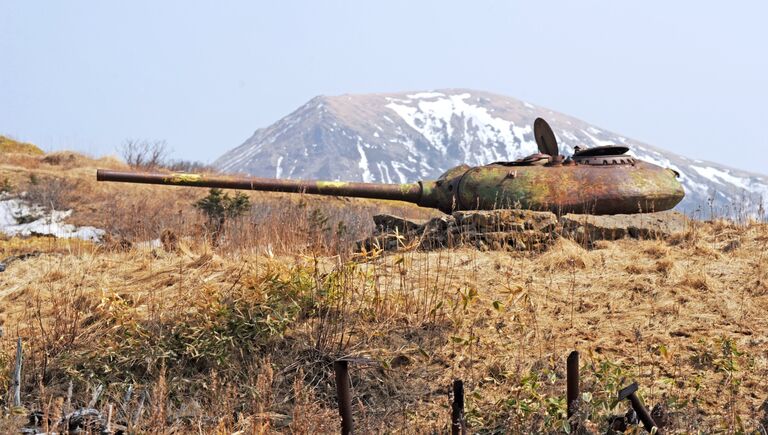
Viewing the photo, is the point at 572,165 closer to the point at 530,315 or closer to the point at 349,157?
the point at 530,315

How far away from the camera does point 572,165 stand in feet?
31.5

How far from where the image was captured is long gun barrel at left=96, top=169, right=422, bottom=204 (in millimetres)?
9641

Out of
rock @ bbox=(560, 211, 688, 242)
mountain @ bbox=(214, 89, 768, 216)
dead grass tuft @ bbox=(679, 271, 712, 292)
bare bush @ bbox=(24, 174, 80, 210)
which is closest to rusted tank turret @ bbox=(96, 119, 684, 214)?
rock @ bbox=(560, 211, 688, 242)

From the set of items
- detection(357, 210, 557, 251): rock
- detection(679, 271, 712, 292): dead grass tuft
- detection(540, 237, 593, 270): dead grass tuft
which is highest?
detection(357, 210, 557, 251): rock

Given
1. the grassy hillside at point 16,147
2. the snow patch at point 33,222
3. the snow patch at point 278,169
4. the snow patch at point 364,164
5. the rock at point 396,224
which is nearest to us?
the rock at point 396,224

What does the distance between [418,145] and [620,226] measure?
168 metres

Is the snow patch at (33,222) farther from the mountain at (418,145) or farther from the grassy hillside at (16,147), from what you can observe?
the mountain at (418,145)

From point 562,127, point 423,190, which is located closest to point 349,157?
point 562,127

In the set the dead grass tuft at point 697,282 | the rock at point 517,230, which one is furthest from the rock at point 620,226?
the dead grass tuft at point 697,282

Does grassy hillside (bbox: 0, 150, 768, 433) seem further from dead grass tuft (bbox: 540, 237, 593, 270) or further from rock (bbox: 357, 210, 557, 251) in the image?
rock (bbox: 357, 210, 557, 251)

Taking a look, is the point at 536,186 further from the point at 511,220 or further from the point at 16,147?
the point at 16,147

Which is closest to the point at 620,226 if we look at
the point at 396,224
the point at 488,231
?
the point at 488,231

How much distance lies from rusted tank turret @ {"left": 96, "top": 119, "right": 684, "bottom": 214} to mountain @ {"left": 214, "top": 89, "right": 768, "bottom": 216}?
12994 centimetres

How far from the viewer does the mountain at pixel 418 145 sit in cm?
15325
